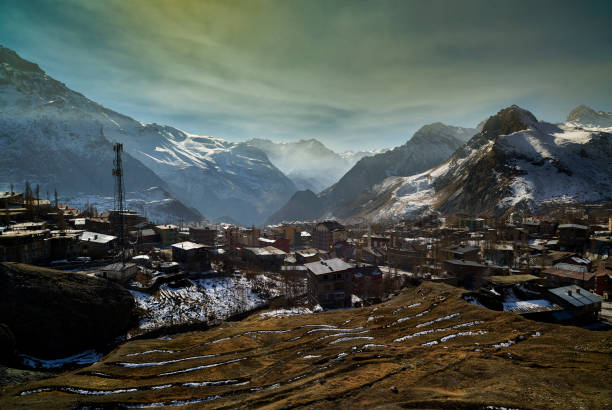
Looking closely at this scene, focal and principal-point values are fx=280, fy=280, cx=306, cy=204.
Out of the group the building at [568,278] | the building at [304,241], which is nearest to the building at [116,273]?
the building at [568,278]

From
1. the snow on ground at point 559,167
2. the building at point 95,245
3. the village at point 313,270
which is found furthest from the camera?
the snow on ground at point 559,167

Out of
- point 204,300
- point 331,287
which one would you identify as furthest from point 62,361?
point 331,287

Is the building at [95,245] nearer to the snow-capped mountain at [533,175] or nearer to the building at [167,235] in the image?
the building at [167,235]

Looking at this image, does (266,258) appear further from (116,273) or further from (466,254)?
(466,254)

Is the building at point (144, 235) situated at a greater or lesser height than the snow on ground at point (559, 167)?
lesser

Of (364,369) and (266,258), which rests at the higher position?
(364,369)

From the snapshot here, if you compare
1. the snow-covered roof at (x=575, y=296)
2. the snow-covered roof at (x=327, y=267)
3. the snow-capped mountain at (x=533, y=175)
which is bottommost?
the snow-covered roof at (x=575, y=296)

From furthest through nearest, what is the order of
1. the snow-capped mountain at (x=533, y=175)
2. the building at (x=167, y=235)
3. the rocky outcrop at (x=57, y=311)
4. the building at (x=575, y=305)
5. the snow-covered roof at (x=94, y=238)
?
the snow-capped mountain at (x=533, y=175) < the building at (x=167, y=235) < the snow-covered roof at (x=94, y=238) < the building at (x=575, y=305) < the rocky outcrop at (x=57, y=311)
